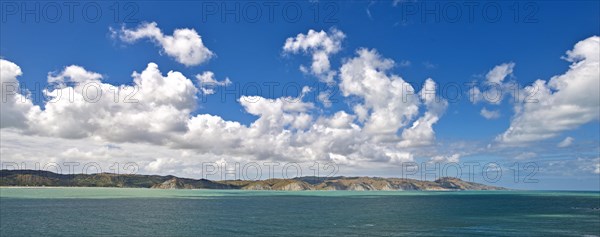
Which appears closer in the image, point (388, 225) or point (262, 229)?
point (262, 229)

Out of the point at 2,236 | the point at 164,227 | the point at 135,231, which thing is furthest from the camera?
the point at 164,227

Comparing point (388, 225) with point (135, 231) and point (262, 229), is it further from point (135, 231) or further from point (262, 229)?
point (135, 231)

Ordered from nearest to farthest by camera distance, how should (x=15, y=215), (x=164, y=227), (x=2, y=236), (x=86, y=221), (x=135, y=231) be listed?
(x=2, y=236) < (x=135, y=231) < (x=164, y=227) < (x=86, y=221) < (x=15, y=215)

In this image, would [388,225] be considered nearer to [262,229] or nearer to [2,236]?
[262,229]

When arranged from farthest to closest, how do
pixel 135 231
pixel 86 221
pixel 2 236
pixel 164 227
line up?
1. pixel 86 221
2. pixel 164 227
3. pixel 135 231
4. pixel 2 236

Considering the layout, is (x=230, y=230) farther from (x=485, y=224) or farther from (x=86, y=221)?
(x=485, y=224)

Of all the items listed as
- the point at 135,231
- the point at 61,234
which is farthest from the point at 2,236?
the point at 135,231

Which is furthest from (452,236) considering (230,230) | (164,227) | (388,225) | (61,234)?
(61,234)

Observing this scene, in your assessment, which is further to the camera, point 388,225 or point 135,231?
point 388,225

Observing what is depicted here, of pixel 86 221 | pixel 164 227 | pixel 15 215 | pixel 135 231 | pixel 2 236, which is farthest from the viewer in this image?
pixel 15 215
